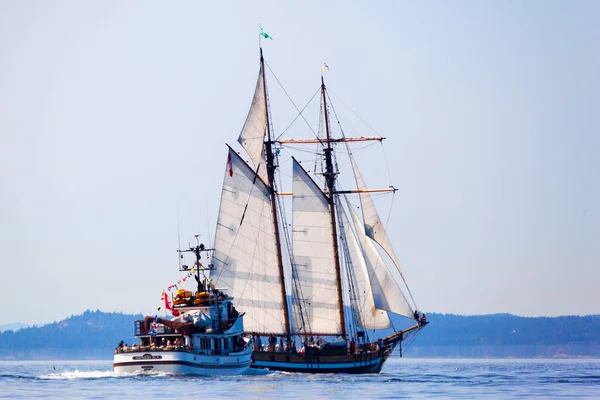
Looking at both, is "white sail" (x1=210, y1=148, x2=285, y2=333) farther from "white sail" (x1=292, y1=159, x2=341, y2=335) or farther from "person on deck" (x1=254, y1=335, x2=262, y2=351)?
"white sail" (x1=292, y1=159, x2=341, y2=335)

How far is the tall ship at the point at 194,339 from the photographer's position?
344 feet

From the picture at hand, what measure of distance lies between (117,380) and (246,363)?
15756mm

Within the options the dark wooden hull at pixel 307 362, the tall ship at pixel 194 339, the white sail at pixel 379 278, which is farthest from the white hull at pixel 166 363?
the white sail at pixel 379 278

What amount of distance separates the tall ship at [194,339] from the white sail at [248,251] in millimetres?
3785

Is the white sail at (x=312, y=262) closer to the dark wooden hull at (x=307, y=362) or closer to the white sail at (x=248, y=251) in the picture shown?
the white sail at (x=248, y=251)

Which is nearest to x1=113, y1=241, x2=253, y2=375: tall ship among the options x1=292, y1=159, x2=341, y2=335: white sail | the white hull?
the white hull

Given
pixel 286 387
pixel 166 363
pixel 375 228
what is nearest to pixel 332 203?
pixel 375 228

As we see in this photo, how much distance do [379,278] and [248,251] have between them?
13.4 metres

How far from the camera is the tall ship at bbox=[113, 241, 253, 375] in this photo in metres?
105

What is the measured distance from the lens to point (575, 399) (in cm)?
8681

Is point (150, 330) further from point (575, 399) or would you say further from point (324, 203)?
point (575, 399)

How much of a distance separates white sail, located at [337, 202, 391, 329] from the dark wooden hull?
4313 millimetres

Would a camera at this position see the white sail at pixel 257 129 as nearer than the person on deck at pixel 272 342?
No

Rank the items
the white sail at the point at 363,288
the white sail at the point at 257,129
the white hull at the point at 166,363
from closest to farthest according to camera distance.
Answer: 1. the white hull at the point at 166,363
2. the white sail at the point at 363,288
3. the white sail at the point at 257,129
